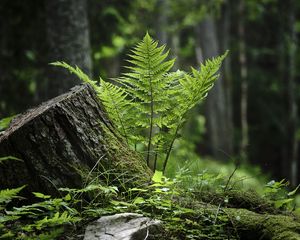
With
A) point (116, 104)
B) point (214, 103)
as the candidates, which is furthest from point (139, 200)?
point (214, 103)

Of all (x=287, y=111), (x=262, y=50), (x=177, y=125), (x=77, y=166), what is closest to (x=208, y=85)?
(x=177, y=125)

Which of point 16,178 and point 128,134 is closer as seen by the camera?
point 16,178

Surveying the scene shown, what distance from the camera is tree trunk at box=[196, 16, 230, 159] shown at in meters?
17.9

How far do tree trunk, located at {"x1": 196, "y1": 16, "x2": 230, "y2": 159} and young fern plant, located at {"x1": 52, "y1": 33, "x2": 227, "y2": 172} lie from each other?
1385 cm

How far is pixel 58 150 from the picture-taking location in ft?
11.3

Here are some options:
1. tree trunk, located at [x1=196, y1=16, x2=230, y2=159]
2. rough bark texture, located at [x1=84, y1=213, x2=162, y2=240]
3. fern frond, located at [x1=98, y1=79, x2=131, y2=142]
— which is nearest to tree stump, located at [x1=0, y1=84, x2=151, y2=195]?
fern frond, located at [x1=98, y1=79, x2=131, y2=142]

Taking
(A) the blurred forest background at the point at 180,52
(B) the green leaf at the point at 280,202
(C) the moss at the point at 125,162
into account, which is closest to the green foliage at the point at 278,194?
(B) the green leaf at the point at 280,202

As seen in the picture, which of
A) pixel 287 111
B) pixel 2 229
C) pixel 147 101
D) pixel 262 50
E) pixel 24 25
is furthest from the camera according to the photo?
pixel 262 50

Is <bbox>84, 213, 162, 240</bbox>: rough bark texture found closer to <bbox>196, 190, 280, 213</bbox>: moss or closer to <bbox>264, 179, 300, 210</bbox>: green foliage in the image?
<bbox>196, 190, 280, 213</bbox>: moss

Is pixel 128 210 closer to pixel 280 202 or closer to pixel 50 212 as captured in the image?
pixel 50 212

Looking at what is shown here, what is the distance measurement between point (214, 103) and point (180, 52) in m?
4.56

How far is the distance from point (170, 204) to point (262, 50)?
1954cm

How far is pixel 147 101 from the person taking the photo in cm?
383

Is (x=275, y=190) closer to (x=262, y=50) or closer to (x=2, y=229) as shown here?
(x=2, y=229)
